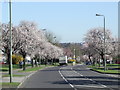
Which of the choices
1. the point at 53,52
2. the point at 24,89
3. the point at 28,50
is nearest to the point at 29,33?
the point at 28,50

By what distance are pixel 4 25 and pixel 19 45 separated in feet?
16.4

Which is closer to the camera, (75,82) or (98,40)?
(75,82)

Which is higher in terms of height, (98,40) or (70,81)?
(98,40)

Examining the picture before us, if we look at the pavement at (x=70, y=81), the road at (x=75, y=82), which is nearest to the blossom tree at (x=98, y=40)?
the pavement at (x=70, y=81)

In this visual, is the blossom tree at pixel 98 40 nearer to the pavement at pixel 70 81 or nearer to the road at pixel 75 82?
the pavement at pixel 70 81

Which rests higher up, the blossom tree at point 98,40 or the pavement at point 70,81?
the blossom tree at point 98,40

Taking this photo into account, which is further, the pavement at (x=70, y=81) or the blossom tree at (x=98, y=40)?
the blossom tree at (x=98, y=40)

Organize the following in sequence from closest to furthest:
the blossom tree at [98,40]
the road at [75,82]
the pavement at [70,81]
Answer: the road at [75,82]
the pavement at [70,81]
the blossom tree at [98,40]

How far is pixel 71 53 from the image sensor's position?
534 feet

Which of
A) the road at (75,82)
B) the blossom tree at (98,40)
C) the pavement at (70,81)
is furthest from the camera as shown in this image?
the blossom tree at (98,40)

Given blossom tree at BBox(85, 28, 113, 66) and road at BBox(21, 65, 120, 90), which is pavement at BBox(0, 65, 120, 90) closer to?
road at BBox(21, 65, 120, 90)

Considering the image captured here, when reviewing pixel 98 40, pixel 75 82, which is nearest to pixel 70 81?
pixel 75 82

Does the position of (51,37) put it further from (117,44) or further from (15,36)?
(15,36)

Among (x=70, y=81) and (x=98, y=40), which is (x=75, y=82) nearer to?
(x=70, y=81)
